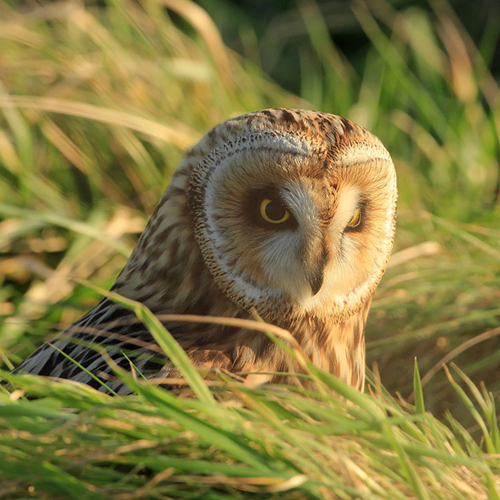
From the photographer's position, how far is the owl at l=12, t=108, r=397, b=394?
1.33 m

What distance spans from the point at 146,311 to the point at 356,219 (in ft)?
1.69

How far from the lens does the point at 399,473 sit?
109cm

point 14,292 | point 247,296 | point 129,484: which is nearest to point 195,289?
point 247,296

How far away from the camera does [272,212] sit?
135 centimetres

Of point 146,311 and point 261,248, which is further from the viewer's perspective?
point 261,248

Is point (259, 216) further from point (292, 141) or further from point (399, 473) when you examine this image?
point (399, 473)

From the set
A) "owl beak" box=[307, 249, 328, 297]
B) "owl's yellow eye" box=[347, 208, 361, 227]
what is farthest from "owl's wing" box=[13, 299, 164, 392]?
"owl's yellow eye" box=[347, 208, 361, 227]

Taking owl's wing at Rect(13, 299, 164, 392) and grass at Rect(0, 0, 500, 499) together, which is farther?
owl's wing at Rect(13, 299, 164, 392)

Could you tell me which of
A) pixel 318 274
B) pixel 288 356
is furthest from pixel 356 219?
pixel 288 356

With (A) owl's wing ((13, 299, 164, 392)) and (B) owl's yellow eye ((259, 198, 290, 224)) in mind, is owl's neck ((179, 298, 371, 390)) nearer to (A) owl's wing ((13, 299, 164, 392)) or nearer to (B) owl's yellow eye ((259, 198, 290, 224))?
(A) owl's wing ((13, 299, 164, 392))

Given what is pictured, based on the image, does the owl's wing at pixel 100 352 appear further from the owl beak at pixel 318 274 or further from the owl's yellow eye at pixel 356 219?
the owl's yellow eye at pixel 356 219

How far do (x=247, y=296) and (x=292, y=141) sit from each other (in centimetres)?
29

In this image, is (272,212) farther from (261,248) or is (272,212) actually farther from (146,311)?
(146,311)

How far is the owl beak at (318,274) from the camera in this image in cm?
136
